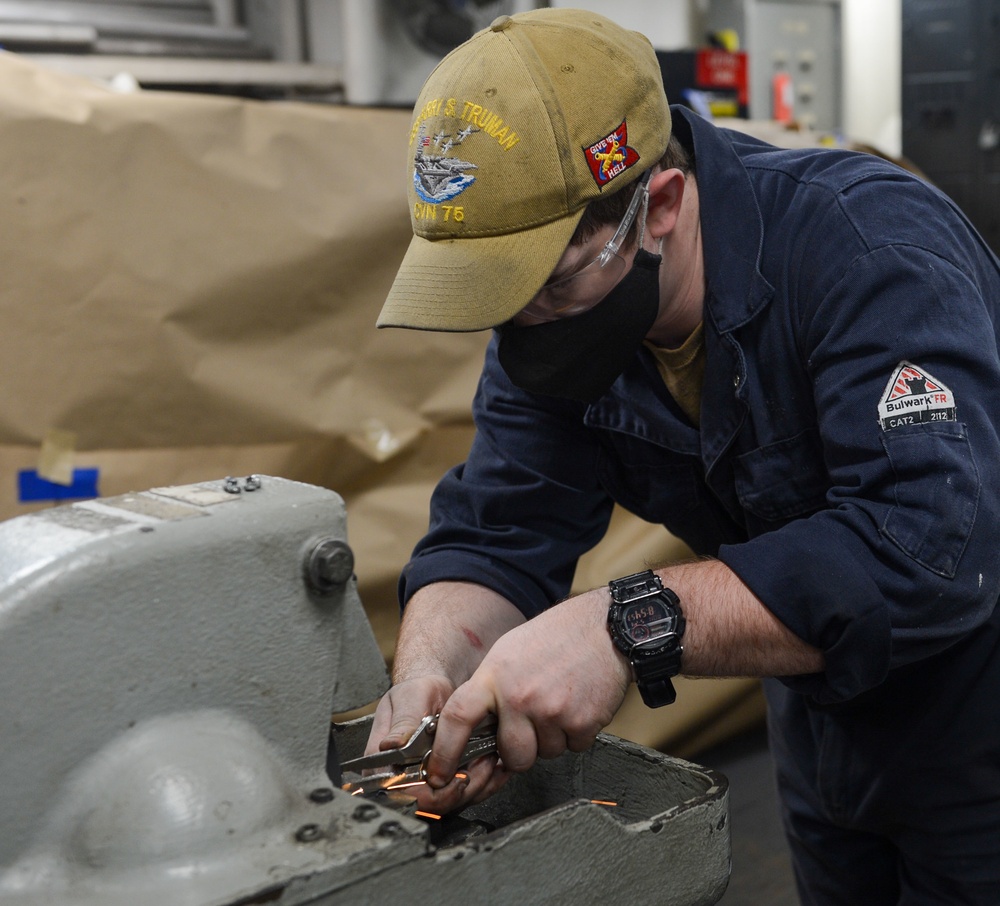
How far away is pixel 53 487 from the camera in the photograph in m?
1.65

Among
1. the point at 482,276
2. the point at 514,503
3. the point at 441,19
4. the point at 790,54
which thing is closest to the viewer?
the point at 482,276

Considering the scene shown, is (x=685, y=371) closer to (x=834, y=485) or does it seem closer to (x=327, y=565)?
(x=834, y=485)

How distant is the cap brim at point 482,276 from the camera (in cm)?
94

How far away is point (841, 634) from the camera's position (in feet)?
2.72

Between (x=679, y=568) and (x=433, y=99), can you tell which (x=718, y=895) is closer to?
(x=679, y=568)

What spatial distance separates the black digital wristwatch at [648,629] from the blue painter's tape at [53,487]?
3.47 feet

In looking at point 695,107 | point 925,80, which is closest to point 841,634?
point 695,107

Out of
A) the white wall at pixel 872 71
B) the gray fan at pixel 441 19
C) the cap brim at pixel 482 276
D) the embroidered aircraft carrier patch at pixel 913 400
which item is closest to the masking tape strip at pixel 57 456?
the cap brim at pixel 482 276

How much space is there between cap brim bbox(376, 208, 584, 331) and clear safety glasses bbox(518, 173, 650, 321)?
0.05 m

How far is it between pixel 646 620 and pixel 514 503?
0.36 metres

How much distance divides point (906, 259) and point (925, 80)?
2.74 m

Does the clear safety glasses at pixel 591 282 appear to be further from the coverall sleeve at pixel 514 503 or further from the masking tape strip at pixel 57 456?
the masking tape strip at pixel 57 456

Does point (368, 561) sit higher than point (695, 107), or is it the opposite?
point (695, 107)

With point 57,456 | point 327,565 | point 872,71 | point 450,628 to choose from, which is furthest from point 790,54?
point 327,565
